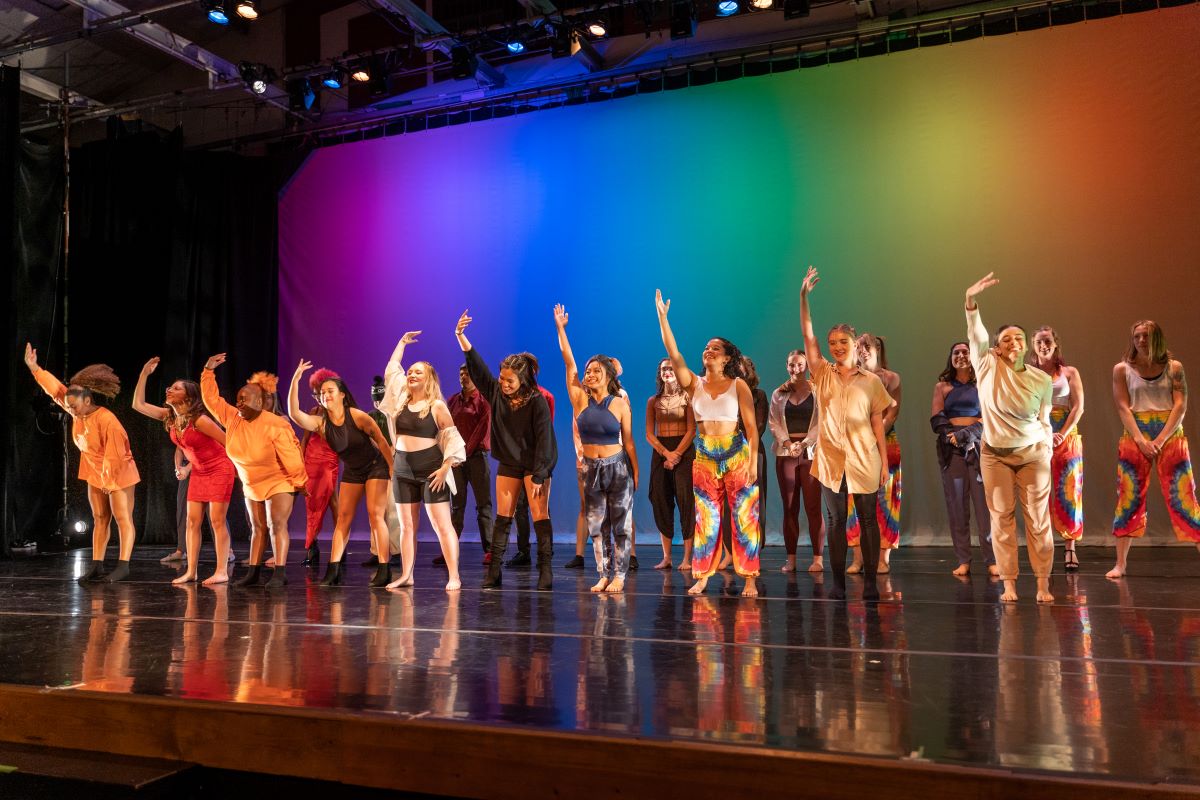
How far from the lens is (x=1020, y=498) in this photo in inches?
198

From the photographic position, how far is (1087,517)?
8.30 m

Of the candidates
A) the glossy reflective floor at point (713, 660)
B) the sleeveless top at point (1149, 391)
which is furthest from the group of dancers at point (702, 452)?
the glossy reflective floor at point (713, 660)

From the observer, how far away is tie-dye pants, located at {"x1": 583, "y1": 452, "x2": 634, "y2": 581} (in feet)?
18.2

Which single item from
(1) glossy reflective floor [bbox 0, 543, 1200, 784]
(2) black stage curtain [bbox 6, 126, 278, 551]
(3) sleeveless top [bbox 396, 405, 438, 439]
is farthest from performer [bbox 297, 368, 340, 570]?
(2) black stage curtain [bbox 6, 126, 278, 551]

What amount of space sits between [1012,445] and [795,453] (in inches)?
71.1

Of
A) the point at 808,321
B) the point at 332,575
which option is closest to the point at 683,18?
the point at 808,321

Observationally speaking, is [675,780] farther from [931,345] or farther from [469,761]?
[931,345]

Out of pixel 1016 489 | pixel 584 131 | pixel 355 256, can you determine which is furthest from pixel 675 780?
pixel 355 256

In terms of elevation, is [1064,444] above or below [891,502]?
above

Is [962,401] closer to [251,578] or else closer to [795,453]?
[795,453]

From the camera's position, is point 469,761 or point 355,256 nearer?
point 469,761

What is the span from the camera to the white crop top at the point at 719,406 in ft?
17.4

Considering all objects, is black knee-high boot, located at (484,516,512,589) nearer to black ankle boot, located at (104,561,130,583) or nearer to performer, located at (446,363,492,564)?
performer, located at (446,363,492,564)

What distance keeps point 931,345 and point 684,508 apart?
3.47 m
